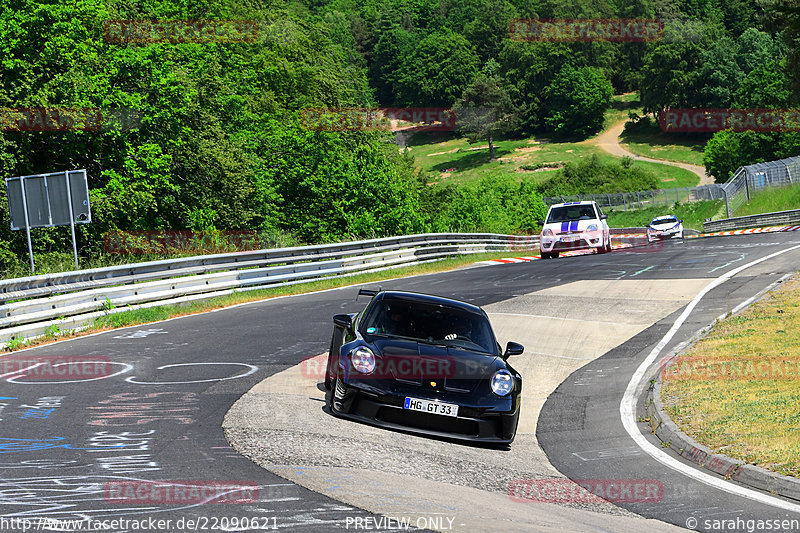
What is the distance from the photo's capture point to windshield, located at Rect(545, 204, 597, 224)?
1160 inches

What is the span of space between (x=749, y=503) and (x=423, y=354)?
3545 millimetres

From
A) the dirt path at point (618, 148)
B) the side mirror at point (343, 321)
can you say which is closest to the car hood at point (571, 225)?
the side mirror at point (343, 321)

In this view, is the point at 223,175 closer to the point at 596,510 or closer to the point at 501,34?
the point at 596,510

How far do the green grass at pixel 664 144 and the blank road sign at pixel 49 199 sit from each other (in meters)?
114

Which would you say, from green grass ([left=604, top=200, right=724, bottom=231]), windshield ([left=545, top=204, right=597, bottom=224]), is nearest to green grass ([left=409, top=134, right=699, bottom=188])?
green grass ([left=604, top=200, right=724, bottom=231])

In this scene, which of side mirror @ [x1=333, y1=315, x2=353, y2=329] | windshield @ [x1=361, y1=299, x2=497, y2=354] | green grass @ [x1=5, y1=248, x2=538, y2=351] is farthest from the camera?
green grass @ [x1=5, y1=248, x2=538, y2=351]

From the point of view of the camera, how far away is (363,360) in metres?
9.29

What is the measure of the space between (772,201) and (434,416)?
5162 centimetres

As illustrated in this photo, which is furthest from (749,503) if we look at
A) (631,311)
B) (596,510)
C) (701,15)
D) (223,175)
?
(701,15)

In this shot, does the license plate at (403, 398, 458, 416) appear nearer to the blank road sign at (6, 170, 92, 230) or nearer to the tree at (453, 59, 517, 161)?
the blank road sign at (6, 170, 92, 230)

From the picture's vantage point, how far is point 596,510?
713cm

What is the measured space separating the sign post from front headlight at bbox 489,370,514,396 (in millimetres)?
11961

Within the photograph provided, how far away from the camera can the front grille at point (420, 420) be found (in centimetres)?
892

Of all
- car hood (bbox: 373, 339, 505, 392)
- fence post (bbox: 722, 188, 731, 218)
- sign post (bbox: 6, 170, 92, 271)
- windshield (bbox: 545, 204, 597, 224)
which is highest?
sign post (bbox: 6, 170, 92, 271)
